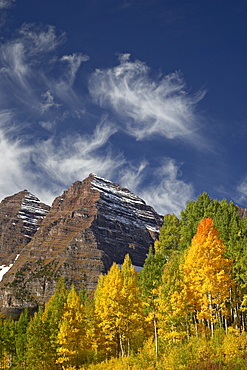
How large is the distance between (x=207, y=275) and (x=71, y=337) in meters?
18.0

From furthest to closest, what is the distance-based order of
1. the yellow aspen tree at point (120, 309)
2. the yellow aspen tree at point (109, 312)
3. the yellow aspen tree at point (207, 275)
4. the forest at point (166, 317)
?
the yellow aspen tree at point (109, 312), the yellow aspen tree at point (120, 309), the yellow aspen tree at point (207, 275), the forest at point (166, 317)

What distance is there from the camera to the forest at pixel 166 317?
32094 mm

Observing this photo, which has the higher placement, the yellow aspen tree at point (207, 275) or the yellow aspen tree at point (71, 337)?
the yellow aspen tree at point (207, 275)

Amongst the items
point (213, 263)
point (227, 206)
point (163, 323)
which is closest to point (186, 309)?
point (163, 323)

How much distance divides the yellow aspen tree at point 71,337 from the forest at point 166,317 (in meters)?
0.11

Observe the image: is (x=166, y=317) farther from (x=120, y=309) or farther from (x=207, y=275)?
(x=120, y=309)

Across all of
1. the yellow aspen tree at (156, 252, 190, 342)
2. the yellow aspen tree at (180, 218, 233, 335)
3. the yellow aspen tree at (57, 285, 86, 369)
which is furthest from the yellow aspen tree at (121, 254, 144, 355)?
the yellow aspen tree at (180, 218, 233, 335)

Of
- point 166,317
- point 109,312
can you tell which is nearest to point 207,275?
point 166,317

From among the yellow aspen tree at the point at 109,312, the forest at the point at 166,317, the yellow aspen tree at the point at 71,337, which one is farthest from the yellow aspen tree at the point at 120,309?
the yellow aspen tree at the point at 71,337

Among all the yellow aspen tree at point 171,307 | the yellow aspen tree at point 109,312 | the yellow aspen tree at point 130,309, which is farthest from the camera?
the yellow aspen tree at point 109,312

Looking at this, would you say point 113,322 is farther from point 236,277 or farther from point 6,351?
point 6,351

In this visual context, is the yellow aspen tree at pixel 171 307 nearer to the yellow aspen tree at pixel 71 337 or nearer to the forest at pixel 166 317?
the forest at pixel 166 317

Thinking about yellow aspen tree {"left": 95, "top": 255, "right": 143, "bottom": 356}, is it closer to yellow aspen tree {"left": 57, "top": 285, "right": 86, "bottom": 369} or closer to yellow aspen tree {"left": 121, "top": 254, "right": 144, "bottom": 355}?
yellow aspen tree {"left": 121, "top": 254, "right": 144, "bottom": 355}

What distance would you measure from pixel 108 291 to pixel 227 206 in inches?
933
